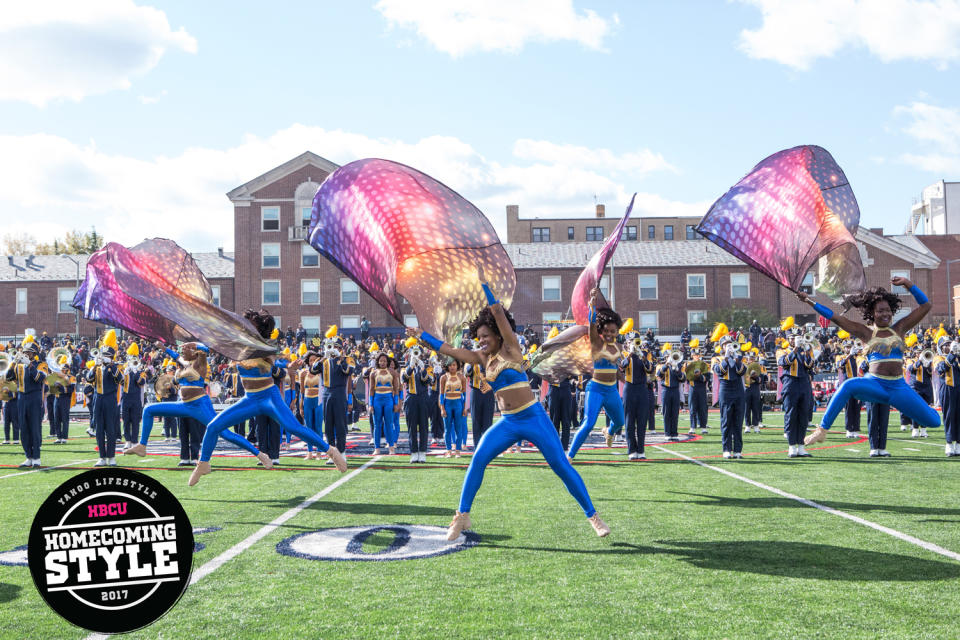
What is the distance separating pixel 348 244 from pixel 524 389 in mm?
1844

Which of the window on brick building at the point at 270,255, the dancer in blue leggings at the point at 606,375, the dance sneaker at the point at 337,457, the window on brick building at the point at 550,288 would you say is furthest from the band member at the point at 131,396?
the window on brick building at the point at 550,288

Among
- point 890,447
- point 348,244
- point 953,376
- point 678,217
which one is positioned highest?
point 678,217

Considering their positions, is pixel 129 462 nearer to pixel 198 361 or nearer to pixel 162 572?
pixel 198 361

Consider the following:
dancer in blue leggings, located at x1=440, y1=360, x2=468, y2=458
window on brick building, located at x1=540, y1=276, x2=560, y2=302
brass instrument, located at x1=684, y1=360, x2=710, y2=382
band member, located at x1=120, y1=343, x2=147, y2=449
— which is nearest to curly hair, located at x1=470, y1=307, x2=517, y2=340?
dancer in blue leggings, located at x1=440, y1=360, x2=468, y2=458

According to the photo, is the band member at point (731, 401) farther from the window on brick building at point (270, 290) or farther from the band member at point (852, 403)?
the window on brick building at point (270, 290)

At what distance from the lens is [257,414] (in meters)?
8.20

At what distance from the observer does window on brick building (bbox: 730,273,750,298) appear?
47031mm

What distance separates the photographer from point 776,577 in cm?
Answer: 477

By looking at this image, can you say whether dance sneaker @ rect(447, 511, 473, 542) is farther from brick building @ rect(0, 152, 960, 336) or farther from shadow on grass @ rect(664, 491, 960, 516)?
brick building @ rect(0, 152, 960, 336)

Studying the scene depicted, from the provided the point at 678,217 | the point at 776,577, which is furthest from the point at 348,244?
the point at 678,217

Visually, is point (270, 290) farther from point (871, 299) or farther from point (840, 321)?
point (840, 321)

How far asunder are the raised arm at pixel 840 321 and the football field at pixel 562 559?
5.03 feet

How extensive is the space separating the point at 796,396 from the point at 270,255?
36991mm

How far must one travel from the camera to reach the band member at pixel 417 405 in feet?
39.2
